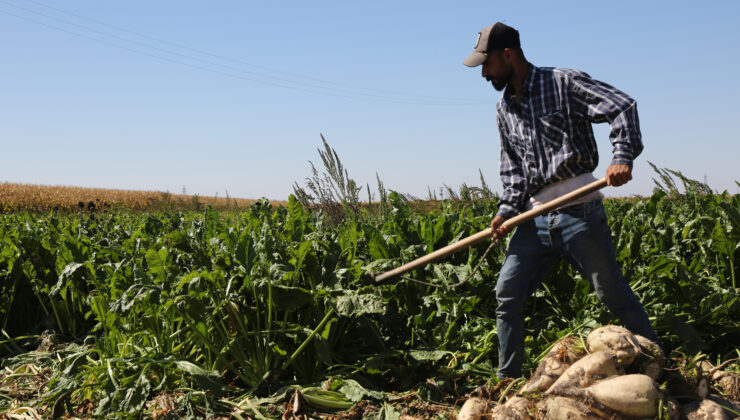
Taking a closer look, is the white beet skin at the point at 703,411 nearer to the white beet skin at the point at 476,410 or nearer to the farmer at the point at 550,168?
the farmer at the point at 550,168

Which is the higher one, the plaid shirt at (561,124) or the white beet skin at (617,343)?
the plaid shirt at (561,124)

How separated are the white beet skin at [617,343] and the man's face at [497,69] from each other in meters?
1.42

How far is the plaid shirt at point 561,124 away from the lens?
2.85 m

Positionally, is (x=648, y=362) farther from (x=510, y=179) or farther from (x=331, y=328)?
(x=331, y=328)

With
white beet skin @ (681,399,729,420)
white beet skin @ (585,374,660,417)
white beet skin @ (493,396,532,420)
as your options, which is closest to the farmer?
white beet skin @ (681,399,729,420)

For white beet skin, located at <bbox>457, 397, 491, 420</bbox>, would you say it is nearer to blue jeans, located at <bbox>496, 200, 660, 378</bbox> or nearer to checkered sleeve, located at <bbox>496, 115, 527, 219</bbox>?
blue jeans, located at <bbox>496, 200, 660, 378</bbox>

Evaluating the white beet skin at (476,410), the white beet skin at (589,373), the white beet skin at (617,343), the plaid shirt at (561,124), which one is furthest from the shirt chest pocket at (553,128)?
the white beet skin at (476,410)

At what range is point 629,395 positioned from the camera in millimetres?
2428

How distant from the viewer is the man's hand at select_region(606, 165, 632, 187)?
2.77m

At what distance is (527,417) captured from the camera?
2.51m

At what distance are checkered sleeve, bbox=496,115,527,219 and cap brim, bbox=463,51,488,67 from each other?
413mm

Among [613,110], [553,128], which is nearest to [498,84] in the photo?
[553,128]

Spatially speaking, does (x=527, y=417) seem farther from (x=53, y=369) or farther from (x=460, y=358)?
(x=53, y=369)

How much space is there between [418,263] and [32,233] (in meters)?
4.86
